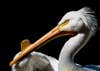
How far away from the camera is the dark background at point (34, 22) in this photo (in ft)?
12.1

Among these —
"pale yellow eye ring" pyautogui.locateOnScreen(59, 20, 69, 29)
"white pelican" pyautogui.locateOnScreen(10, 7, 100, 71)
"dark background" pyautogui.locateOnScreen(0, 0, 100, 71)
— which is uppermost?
"dark background" pyautogui.locateOnScreen(0, 0, 100, 71)

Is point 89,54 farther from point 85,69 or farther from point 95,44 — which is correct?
point 85,69

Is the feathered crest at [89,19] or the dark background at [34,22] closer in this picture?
the feathered crest at [89,19]

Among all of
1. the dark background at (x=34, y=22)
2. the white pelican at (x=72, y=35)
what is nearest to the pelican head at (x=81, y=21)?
the white pelican at (x=72, y=35)

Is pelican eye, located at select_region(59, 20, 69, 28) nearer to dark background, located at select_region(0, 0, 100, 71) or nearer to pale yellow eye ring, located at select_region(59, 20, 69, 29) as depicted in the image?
pale yellow eye ring, located at select_region(59, 20, 69, 29)

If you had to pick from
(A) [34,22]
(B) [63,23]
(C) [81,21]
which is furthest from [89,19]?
(A) [34,22]

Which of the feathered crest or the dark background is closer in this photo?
the feathered crest

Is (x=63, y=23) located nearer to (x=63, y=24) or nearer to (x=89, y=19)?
(x=63, y=24)

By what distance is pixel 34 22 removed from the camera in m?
3.76

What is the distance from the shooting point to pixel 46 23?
3732mm

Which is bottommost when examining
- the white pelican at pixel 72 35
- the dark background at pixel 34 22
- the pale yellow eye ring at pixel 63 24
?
the white pelican at pixel 72 35

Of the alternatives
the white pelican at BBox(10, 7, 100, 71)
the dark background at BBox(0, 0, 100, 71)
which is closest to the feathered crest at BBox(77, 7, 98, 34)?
the white pelican at BBox(10, 7, 100, 71)

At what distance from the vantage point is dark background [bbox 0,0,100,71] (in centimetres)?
367

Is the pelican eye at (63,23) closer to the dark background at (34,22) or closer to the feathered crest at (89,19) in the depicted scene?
the feathered crest at (89,19)
